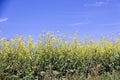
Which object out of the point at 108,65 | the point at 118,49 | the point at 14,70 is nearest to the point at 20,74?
the point at 14,70

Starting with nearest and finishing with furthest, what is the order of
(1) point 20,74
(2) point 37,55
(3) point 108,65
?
(1) point 20,74 < (2) point 37,55 < (3) point 108,65

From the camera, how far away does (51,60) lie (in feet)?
28.9

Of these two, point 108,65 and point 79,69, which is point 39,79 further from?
point 108,65

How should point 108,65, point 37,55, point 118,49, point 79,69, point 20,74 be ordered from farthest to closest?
point 118,49, point 108,65, point 79,69, point 37,55, point 20,74

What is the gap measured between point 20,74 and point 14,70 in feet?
0.59

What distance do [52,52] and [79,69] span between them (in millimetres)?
1003

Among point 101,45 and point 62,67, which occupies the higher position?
point 101,45

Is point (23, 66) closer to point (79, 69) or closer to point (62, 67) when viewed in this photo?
point (62, 67)

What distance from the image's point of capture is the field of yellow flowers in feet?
26.6

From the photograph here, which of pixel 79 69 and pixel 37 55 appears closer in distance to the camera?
pixel 37 55

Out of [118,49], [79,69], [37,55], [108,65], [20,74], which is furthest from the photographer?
[118,49]

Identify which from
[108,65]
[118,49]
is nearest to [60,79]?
[108,65]

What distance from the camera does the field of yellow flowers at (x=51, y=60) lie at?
8109 mm

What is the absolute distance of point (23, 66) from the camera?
8.16m
